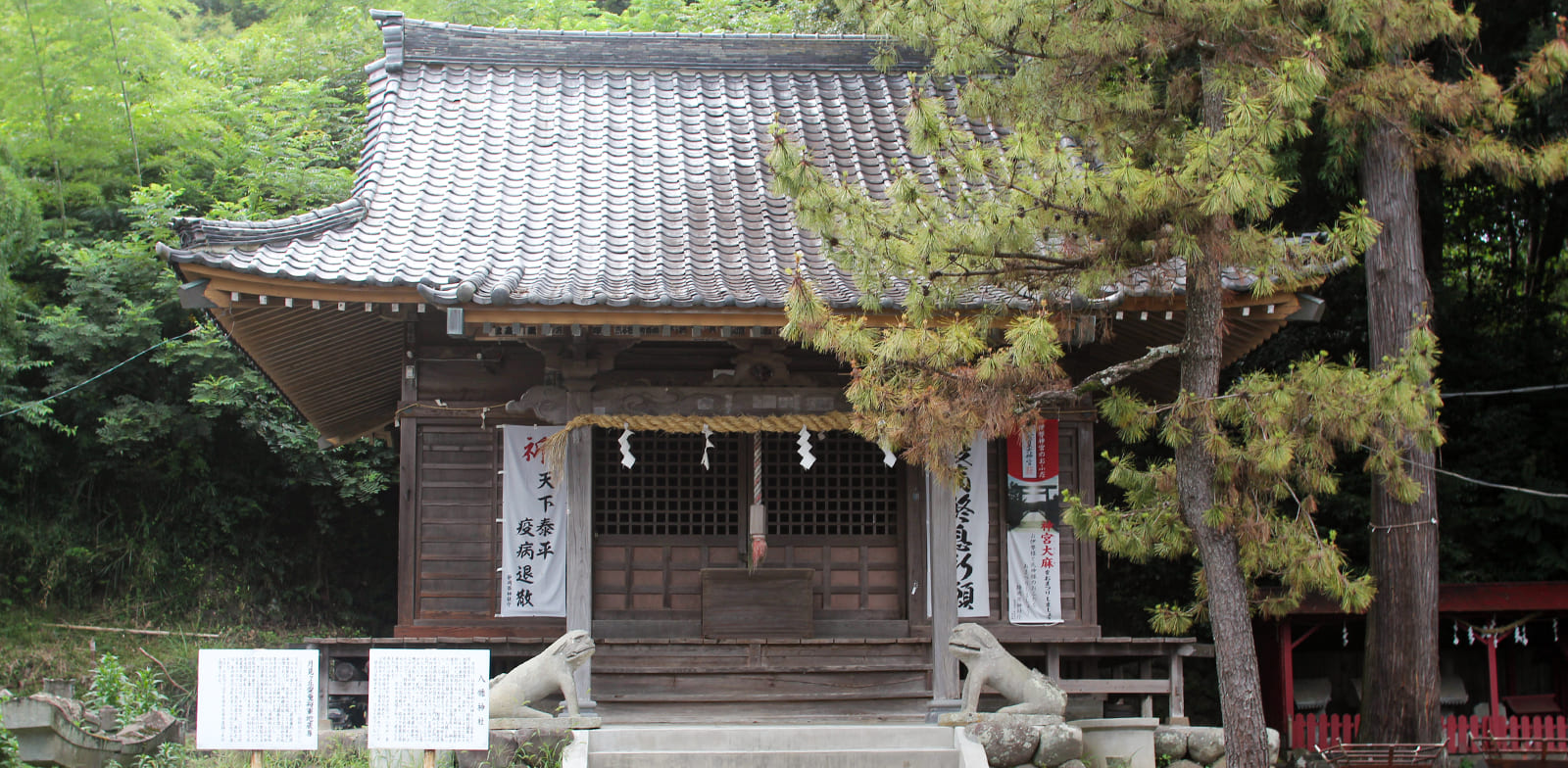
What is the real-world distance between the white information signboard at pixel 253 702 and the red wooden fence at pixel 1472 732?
362 inches

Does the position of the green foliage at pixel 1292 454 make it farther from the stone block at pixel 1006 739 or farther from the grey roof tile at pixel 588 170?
the stone block at pixel 1006 739

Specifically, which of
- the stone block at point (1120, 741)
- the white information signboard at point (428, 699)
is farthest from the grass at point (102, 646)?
the stone block at point (1120, 741)

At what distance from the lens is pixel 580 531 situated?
7805 millimetres

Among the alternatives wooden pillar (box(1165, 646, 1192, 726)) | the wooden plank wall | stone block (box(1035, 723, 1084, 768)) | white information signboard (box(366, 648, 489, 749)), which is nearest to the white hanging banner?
wooden pillar (box(1165, 646, 1192, 726))

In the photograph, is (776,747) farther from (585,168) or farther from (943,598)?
(585,168)

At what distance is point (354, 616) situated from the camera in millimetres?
15945

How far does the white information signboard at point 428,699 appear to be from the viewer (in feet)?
19.0

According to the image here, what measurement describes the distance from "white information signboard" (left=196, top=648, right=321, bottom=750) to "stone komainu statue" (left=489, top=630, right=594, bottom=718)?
1.47 m

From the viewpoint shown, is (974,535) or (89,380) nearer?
(974,535)

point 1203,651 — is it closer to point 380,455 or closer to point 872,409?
point 872,409

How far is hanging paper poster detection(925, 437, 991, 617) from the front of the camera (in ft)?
30.0

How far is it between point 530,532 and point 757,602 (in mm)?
1880

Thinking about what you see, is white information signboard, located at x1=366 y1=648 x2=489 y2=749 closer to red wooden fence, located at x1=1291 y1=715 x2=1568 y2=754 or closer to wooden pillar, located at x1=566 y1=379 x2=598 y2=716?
wooden pillar, located at x1=566 y1=379 x2=598 y2=716

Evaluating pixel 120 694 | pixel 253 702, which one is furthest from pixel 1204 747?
pixel 120 694
